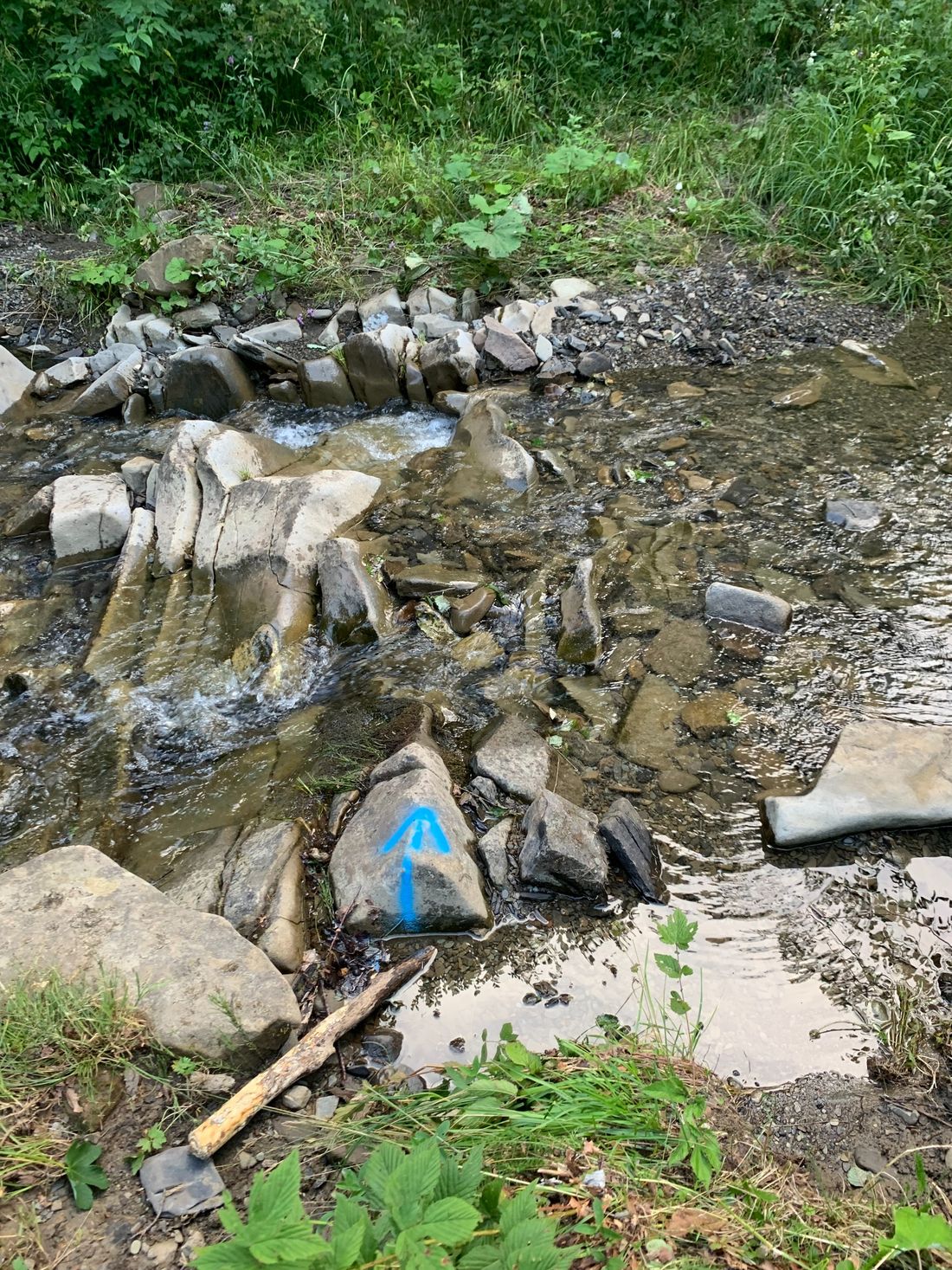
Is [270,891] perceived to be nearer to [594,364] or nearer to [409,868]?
[409,868]

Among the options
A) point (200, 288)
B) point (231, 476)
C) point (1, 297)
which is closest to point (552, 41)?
point (200, 288)

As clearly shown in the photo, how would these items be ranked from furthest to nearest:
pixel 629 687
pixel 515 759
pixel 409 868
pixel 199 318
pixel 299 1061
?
1. pixel 199 318
2. pixel 629 687
3. pixel 515 759
4. pixel 409 868
5. pixel 299 1061

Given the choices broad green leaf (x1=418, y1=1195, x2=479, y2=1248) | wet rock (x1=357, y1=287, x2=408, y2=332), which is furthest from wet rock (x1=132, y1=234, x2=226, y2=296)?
broad green leaf (x1=418, y1=1195, x2=479, y2=1248)

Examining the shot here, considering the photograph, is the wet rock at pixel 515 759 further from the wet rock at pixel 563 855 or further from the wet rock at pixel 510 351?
the wet rock at pixel 510 351

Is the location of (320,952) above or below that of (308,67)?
below

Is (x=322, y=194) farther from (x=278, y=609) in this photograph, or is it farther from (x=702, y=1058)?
(x=702, y=1058)

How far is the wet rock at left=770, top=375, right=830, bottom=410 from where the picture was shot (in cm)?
493

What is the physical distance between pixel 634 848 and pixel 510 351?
383 cm

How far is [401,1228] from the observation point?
129 centimetres

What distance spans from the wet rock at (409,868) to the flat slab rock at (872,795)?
970 millimetres

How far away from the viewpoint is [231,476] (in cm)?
437

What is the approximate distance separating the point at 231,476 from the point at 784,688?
285cm

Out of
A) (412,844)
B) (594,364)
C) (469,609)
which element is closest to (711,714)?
(469,609)

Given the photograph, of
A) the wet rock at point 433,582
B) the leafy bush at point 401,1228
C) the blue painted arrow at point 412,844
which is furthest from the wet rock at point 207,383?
the leafy bush at point 401,1228
